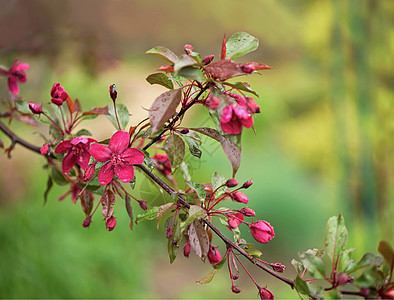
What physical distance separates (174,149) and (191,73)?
0.27 ft

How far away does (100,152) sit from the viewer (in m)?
0.37

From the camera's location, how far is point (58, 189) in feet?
6.58

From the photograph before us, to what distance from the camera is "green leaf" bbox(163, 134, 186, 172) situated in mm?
375

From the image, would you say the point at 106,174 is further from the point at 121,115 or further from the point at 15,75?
the point at 15,75

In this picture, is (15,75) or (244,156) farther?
(244,156)

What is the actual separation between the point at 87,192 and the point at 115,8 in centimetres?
327

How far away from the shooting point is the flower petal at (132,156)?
0.38 meters

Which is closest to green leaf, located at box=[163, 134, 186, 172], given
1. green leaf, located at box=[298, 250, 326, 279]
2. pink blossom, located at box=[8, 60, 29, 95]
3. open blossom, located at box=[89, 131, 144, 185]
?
open blossom, located at box=[89, 131, 144, 185]

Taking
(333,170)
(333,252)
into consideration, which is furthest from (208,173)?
(333,252)

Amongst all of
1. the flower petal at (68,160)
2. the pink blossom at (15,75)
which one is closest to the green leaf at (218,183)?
the flower petal at (68,160)

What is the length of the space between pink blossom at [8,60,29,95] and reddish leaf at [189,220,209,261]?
36 centimetres

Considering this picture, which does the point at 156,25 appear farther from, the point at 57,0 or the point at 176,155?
the point at 176,155

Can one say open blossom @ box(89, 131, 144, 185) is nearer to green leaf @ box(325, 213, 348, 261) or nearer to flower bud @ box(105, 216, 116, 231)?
flower bud @ box(105, 216, 116, 231)

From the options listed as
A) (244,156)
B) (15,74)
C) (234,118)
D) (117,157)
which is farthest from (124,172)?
(244,156)
